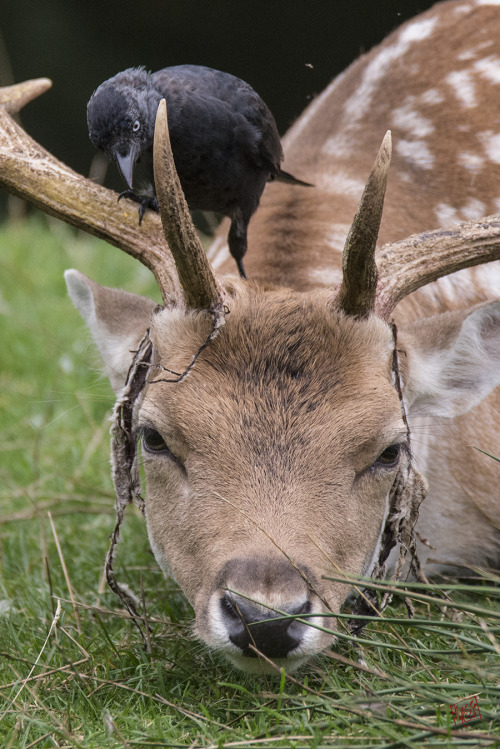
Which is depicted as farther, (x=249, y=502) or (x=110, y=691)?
(x=110, y=691)

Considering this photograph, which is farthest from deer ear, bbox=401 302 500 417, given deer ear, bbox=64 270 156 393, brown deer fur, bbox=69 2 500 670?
deer ear, bbox=64 270 156 393

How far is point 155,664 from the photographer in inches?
119

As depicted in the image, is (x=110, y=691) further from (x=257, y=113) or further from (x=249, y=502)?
(x=257, y=113)

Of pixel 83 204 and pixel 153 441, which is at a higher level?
pixel 83 204

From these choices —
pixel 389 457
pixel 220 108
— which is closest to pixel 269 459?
pixel 389 457

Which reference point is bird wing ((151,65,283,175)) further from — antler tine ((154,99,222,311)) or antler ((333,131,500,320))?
antler ((333,131,500,320))

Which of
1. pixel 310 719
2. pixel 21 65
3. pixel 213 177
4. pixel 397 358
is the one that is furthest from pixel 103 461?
pixel 21 65

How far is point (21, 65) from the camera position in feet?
39.8

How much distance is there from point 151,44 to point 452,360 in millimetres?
8843

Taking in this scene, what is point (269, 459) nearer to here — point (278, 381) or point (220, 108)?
point (278, 381)

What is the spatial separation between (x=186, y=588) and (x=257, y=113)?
5.65ft

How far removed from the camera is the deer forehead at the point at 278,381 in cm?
279

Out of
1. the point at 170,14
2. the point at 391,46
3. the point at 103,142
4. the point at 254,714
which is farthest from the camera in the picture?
the point at 170,14

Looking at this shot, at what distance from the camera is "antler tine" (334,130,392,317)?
267 cm
